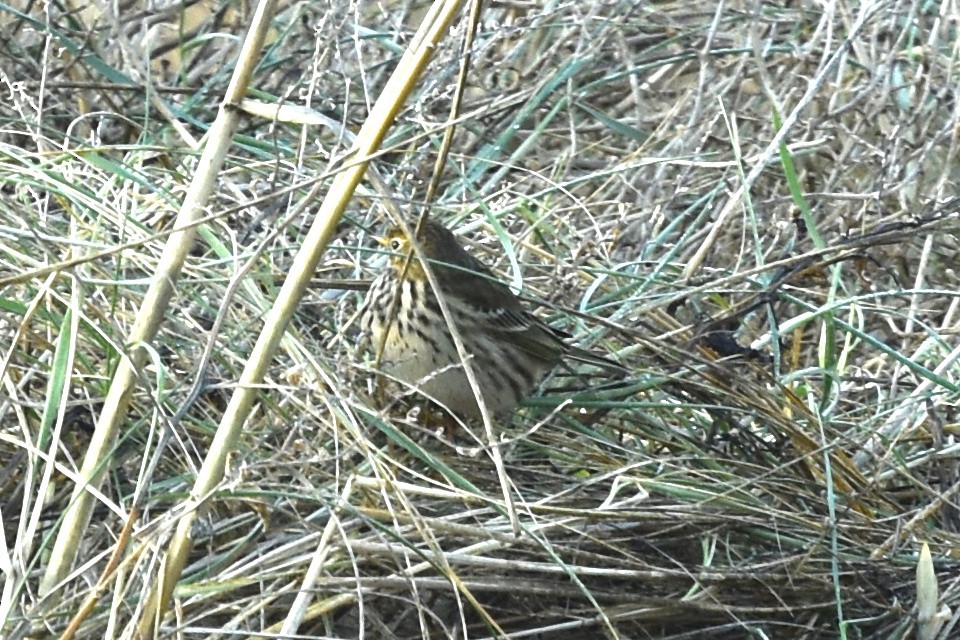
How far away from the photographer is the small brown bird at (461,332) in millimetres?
3229

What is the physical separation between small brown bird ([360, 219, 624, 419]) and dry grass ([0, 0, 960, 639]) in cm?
7

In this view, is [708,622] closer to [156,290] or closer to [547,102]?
[156,290]

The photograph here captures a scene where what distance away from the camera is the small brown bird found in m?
3.23

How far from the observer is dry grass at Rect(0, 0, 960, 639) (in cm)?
251

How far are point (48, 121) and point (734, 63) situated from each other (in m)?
1.78

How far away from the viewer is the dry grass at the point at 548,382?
8.23 ft

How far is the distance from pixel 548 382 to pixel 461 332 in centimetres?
22

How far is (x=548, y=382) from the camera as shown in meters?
3.58

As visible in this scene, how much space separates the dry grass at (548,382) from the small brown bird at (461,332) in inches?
2.7

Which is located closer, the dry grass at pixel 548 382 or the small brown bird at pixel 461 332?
the dry grass at pixel 548 382

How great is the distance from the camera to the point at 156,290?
2.48 metres

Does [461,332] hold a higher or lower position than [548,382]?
higher

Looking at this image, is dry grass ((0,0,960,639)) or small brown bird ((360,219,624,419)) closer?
dry grass ((0,0,960,639))

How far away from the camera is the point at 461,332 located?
11.6 feet
